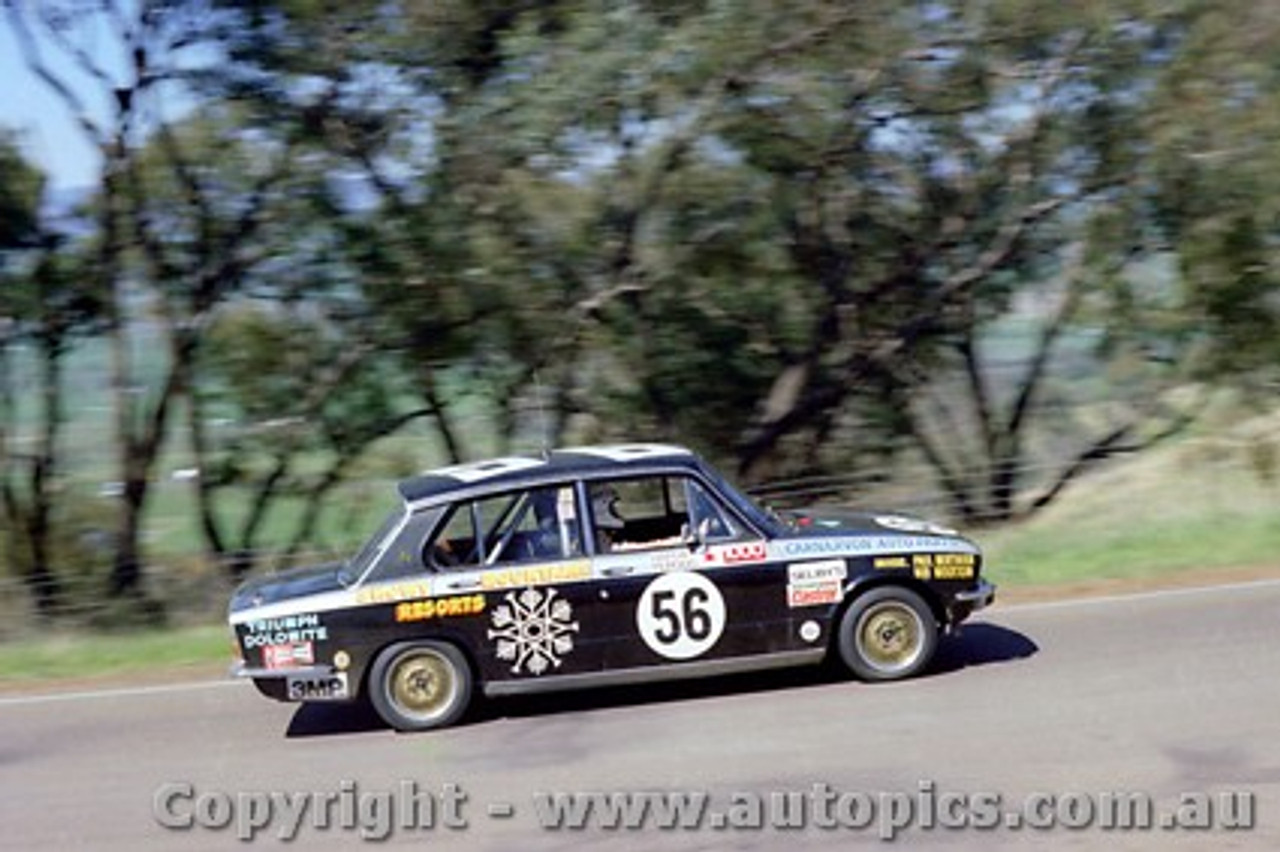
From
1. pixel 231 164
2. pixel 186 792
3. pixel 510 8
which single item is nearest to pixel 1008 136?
pixel 510 8

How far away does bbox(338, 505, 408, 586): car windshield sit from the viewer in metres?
10.5

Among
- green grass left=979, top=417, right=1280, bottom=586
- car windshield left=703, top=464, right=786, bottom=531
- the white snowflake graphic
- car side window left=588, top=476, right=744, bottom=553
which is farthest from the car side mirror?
green grass left=979, top=417, right=1280, bottom=586

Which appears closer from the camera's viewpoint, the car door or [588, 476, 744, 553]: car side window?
the car door

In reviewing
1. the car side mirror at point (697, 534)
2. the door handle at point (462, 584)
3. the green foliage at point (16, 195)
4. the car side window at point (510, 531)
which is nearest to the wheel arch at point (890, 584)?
the car side mirror at point (697, 534)

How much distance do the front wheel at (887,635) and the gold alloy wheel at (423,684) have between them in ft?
7.79

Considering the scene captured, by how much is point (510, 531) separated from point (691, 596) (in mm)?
1161

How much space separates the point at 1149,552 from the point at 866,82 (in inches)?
253

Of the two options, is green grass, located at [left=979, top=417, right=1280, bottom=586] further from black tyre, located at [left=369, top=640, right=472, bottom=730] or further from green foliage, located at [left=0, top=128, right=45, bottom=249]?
green foliage, located at [left=0, top=128, right=45, bottom=249]

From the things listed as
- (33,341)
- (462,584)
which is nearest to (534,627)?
(462,584)

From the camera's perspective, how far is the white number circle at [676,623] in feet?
33.9

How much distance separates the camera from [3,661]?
543 inches

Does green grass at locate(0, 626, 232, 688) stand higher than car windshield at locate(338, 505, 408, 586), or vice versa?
car windshield at locate(338, 505, 408, 586)

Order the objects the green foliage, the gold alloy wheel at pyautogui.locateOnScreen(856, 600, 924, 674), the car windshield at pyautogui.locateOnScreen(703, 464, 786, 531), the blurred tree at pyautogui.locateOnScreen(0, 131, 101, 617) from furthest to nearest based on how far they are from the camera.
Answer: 1. the blurred tree at pyautogui.locateOnScreen(0, 131, 101, 617)
2. the green foliage
3. the car windshield at pyautogui.locateOnScreen(703, 464, 786, 531)
4. the gold alloy wheel at pyautogui.locateOnScreen(856, 600, 924, 674)

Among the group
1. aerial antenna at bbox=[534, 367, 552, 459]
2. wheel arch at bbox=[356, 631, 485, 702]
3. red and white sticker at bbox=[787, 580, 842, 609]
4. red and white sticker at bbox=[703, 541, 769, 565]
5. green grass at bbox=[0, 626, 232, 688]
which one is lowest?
green grass at bbox=[0, 626, 232, 688]
